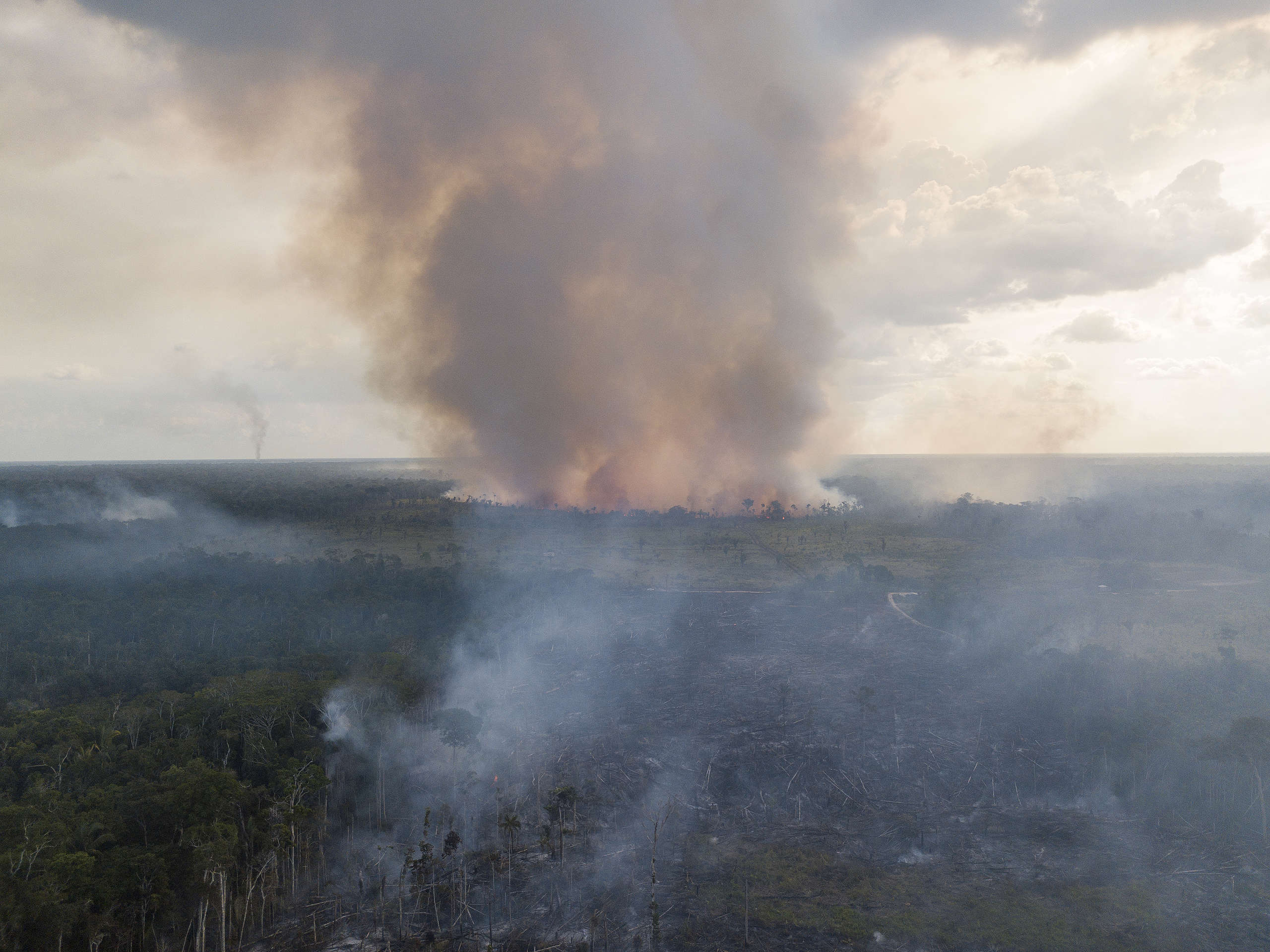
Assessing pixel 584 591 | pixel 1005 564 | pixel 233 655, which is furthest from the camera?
pixel 1005 564

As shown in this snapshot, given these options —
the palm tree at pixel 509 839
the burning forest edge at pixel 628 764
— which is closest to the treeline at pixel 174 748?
the burning forest edge at pixel 628 764

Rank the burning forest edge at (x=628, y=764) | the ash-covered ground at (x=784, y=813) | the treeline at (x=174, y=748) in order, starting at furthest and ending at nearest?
1. the ash-covered ground at (x=784, y=813)
2. the burning forest edge at (x=628, y=764)
3. the treeline at (x=174, y=748)

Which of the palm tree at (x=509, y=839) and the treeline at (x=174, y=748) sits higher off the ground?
the treeline at (x=174, y=748)

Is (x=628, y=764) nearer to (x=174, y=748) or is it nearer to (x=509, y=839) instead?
(x=509, y=839)

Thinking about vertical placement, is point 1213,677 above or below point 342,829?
above

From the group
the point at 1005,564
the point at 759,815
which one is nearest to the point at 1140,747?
the point at 759,815

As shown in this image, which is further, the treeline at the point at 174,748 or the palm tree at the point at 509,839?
the palm tree at the point at 509,839

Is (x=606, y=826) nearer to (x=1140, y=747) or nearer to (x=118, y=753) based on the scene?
(x=118, y=753)

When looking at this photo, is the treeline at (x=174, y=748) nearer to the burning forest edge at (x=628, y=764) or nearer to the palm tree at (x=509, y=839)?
the burning forest edge at (x=628, y=764)

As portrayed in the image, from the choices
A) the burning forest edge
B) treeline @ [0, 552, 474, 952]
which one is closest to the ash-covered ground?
the burning forest edge
